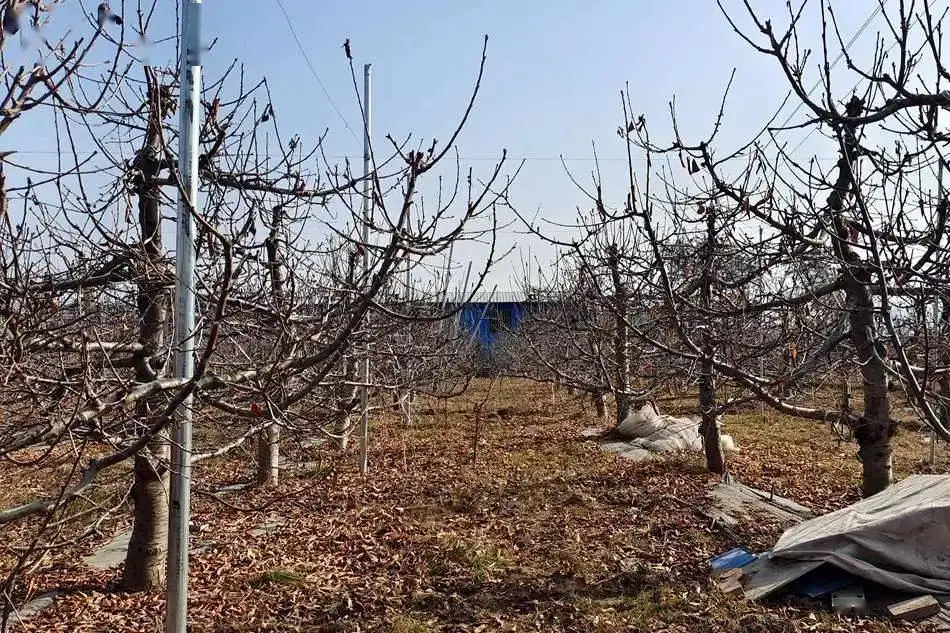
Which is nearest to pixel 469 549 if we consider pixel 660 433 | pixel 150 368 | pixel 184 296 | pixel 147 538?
pixel 147 538

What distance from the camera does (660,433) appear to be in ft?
39.8

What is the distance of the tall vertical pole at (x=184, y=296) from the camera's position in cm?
323

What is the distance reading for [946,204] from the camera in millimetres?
2748

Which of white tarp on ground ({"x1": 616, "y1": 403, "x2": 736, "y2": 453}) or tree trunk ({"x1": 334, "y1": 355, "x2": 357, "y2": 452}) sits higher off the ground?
tree trunk ({"x1": 334, "y1": 355, "x2": 357, "y2": 452})

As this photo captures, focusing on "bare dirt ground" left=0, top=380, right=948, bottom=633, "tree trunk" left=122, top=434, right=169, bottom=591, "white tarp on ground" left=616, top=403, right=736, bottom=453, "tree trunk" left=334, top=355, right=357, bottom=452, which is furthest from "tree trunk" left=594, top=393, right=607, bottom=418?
"tree trunk" left=122, top=434, right=169, bottom=591

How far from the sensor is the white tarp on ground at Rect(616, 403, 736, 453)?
38.8 feet

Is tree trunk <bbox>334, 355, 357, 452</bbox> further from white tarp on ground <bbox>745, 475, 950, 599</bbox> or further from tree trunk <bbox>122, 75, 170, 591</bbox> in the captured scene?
white tarp on ground <bbox>745, 475, 950, 599</bbox>

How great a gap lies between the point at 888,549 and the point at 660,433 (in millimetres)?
6989

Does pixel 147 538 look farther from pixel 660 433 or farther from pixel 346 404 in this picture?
pixel 660 433

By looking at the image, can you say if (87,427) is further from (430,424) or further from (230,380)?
(430,424)

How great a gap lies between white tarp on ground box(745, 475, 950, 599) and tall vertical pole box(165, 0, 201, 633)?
3891 millimetres

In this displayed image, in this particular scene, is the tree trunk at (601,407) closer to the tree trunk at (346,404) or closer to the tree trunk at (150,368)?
the tree trunk at (346,404)

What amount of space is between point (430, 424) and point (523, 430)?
2.42 meters

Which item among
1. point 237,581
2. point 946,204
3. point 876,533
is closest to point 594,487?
point 876,533
